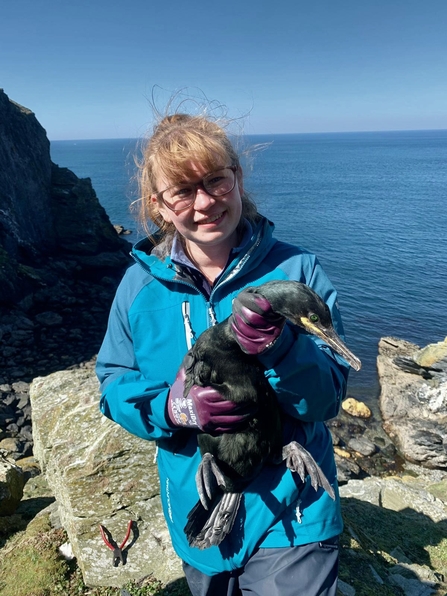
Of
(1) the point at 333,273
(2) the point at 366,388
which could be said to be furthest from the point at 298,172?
(2) the point at 366,388

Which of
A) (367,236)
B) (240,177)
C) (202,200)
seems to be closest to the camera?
(202,200)

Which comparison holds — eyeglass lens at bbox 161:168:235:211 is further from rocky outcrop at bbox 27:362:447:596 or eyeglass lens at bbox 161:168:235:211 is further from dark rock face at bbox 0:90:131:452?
dark rock face at bbox 0:90:131:452

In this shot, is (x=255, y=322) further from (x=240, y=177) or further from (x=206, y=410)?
(x=240, y=177)

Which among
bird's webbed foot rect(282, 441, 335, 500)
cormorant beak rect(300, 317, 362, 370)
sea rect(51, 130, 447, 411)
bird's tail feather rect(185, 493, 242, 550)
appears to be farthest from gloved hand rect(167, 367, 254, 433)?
sea rect(51, 130, 447, 411)

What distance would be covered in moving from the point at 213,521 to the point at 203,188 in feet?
7.80

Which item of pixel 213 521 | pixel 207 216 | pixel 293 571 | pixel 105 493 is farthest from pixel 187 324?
pixel 105 493

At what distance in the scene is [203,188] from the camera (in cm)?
311

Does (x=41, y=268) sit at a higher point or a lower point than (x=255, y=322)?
lower

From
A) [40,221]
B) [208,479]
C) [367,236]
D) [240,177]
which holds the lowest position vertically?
[367,236]

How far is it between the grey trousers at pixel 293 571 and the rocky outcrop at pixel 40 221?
29970mm

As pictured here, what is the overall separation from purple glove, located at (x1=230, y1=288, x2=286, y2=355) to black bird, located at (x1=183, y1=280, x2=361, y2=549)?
6.6 inches

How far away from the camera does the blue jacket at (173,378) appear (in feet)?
9.82

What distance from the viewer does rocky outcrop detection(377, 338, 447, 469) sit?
1780cm

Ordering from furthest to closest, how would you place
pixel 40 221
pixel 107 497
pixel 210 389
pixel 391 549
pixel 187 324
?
pixel 40 221
pixel 391 549
pixel 107 497
pixel 187 324
pixel 210 389
